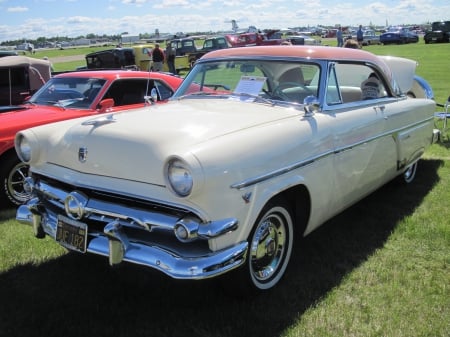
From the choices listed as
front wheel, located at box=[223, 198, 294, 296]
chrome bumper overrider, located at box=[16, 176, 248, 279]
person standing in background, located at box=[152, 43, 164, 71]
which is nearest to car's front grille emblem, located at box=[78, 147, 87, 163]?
chrome bumper overrider, located at box=[16, 176, 248, 279]

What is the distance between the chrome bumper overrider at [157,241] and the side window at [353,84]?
5.62 ft

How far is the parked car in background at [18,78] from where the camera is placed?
770 centimetres

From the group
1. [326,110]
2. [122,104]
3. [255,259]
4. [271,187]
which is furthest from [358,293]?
[122,104]

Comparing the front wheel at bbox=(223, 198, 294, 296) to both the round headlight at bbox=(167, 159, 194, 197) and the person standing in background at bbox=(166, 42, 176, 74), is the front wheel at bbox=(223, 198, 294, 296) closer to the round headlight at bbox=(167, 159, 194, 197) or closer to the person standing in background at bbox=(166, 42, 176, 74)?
the round headlight at bbox=(167, 159, 194, 197)

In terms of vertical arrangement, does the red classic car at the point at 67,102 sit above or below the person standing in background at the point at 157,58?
below

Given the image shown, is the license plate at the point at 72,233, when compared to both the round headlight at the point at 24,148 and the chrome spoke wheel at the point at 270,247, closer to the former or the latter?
the round headlight at the point at 24,148

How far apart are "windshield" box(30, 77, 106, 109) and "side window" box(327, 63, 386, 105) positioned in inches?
121

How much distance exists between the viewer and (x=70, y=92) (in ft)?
20.1

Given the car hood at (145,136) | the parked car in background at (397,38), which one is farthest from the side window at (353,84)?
the parked car in background at (397,38)

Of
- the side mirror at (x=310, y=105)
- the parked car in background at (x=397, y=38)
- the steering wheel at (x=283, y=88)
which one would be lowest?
the side mirror at (x=310, y=105)

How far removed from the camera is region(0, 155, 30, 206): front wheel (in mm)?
4961

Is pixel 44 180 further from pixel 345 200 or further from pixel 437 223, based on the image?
pixel 437 223

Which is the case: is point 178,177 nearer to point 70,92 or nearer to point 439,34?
point 70,92

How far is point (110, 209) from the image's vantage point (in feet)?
9.50
